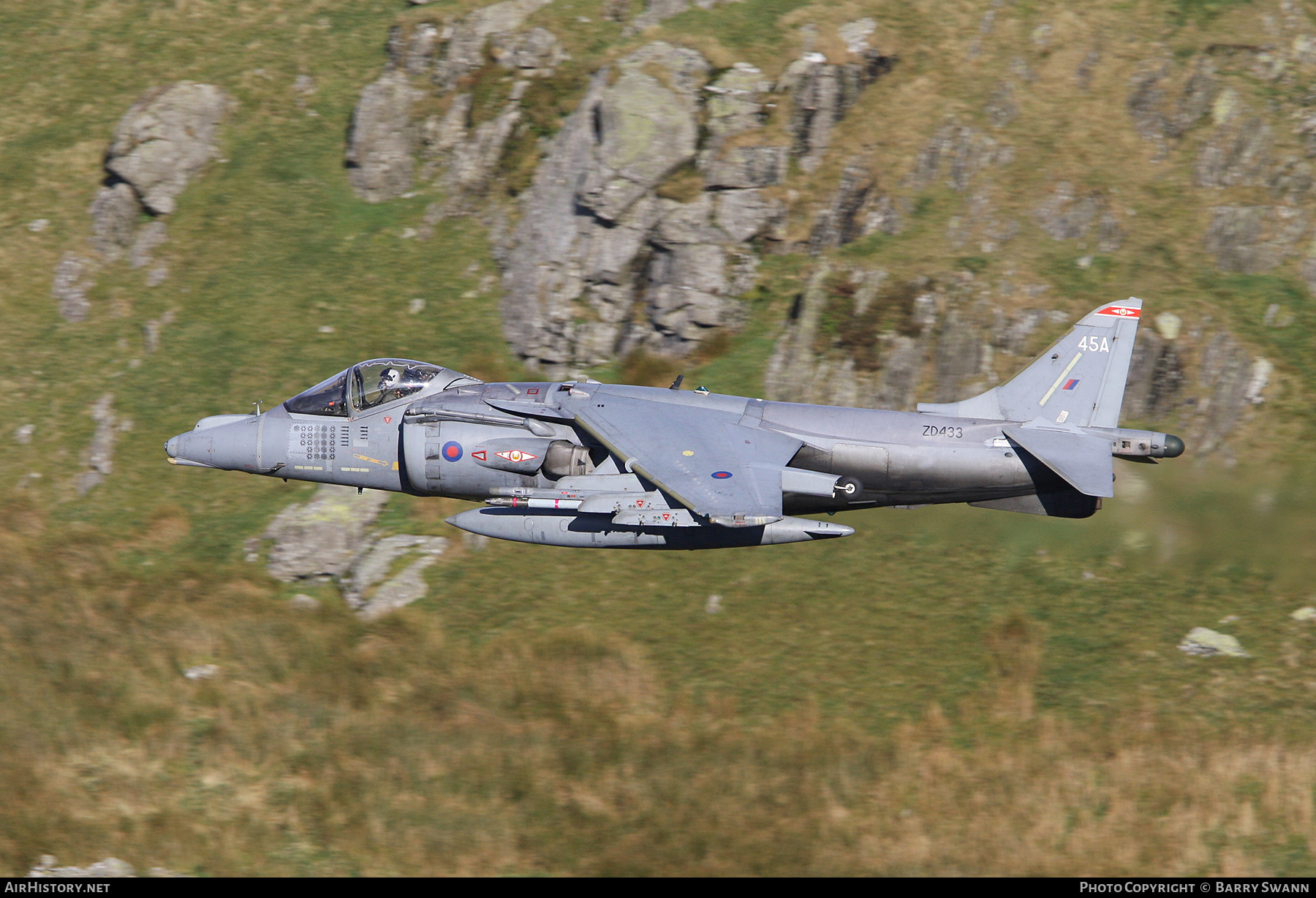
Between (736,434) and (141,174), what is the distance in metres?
24.4

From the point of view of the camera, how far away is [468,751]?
21.9 metres

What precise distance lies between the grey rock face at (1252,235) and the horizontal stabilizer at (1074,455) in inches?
496

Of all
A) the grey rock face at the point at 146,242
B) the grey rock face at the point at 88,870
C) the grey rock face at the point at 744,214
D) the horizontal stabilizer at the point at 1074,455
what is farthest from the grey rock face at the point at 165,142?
the horizontal stabilizer at the point at 1074,455

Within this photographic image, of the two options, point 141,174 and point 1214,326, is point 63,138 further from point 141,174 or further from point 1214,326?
point 1214,326

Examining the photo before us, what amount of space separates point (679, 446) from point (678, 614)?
677cm

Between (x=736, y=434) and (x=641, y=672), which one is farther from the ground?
(x=736, y=434)

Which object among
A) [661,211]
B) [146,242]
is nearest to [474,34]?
[661,211]

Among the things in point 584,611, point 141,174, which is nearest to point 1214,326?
point 584,611

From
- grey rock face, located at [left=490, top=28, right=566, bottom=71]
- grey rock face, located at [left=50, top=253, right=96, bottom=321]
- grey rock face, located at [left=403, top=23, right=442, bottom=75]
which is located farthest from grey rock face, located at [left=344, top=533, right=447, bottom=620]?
grey rock face, located at [left=403, top=23, right=442, bottom=75]

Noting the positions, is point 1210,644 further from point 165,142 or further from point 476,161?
point 165,142

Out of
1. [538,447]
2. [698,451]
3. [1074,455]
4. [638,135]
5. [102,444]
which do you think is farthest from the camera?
[638,135]

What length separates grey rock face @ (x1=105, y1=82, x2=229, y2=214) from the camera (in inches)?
1398

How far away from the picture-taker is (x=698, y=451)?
63.3ft

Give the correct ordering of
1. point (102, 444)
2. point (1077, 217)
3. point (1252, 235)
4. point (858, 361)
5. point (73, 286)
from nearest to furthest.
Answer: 1. point (858, 361)
2. point (1252, 235)
3. point (102, 444)
4. point (1077, 217)
5. point (73, 286)
